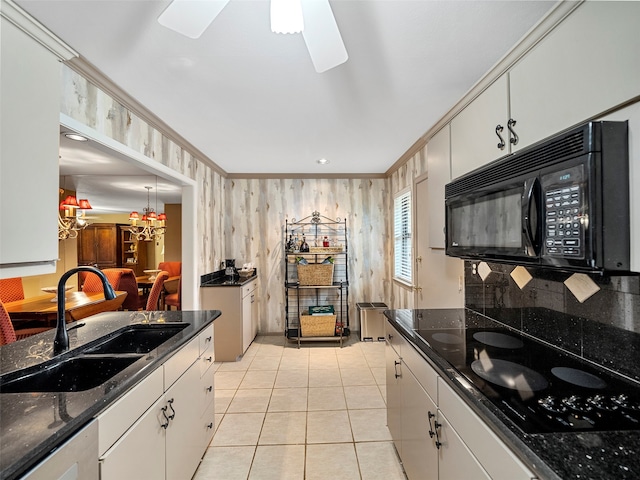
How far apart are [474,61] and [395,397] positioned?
6.67 ft

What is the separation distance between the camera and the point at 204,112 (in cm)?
242

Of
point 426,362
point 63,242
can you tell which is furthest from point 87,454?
point 63,242

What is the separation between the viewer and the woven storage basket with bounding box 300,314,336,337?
4.21 metres

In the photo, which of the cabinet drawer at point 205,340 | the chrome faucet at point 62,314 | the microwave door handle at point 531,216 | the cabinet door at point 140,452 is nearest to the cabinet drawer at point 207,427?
the cabinet drawer at point 205,340

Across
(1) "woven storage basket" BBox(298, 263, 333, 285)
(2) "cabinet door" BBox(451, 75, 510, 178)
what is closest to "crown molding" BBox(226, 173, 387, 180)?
(1) "woven storage basket" BBox(298, 263, 333, 285)

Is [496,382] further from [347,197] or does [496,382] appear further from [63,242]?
[63,242]

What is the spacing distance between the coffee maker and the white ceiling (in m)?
1.98

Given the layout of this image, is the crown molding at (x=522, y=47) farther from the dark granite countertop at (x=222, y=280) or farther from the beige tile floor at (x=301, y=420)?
the dark granite countertop at (x=222, y=280)

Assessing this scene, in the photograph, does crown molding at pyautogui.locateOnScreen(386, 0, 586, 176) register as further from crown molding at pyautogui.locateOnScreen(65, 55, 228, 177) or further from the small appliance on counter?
the small appliance on counter

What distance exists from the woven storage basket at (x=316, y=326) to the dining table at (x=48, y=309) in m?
2.31

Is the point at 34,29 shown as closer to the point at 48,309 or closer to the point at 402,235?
the point at 48,309

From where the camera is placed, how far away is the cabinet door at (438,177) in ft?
6.49

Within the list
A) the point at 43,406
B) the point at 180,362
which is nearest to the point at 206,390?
the point at 180,362

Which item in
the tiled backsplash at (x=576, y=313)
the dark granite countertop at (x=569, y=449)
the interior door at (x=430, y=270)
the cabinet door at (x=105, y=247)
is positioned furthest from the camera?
the cabinet door at (x=105, y=247)
